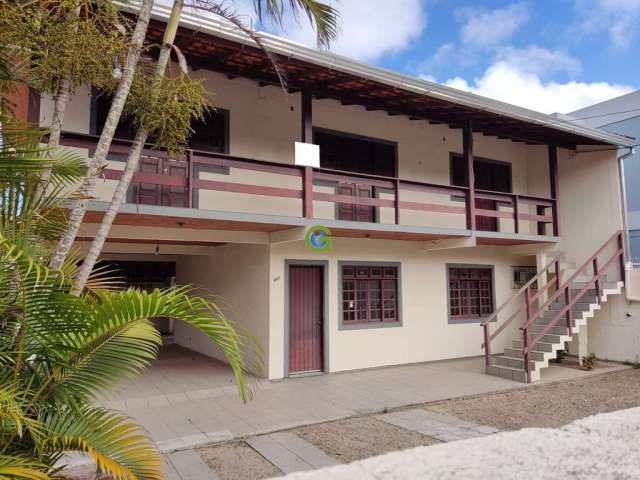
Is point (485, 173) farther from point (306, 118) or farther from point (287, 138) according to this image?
point (306, 118)

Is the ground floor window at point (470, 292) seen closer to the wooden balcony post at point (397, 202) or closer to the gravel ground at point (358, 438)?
the wooden balcony post at point (397, 202)

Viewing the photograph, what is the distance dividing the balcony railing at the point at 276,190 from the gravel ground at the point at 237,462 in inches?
135

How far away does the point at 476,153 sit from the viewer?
486 inches

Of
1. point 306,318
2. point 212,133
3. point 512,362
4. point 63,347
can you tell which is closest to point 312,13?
point 212,133

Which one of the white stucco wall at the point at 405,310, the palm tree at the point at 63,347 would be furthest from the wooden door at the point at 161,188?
the palm tree at the point at 63,347

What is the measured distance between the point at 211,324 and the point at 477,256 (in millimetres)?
9867

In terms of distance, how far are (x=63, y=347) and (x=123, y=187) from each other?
194 centimetres

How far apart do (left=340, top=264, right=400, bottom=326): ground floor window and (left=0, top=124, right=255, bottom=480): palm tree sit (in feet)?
22.5

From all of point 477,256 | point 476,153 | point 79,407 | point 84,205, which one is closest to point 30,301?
point 79,407

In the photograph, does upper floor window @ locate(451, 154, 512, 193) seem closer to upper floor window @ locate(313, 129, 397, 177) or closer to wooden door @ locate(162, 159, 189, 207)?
upper floor window @ locate(313, 129, 397, 177)

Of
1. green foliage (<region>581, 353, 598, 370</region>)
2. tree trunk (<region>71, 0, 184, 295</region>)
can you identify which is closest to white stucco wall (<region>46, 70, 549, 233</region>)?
tree trunk (<region>71, 0, 184, 295</region>)

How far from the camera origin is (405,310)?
34.1 ft

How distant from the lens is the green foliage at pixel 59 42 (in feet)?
12.6

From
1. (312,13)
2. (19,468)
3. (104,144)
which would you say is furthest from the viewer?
(312,13)
